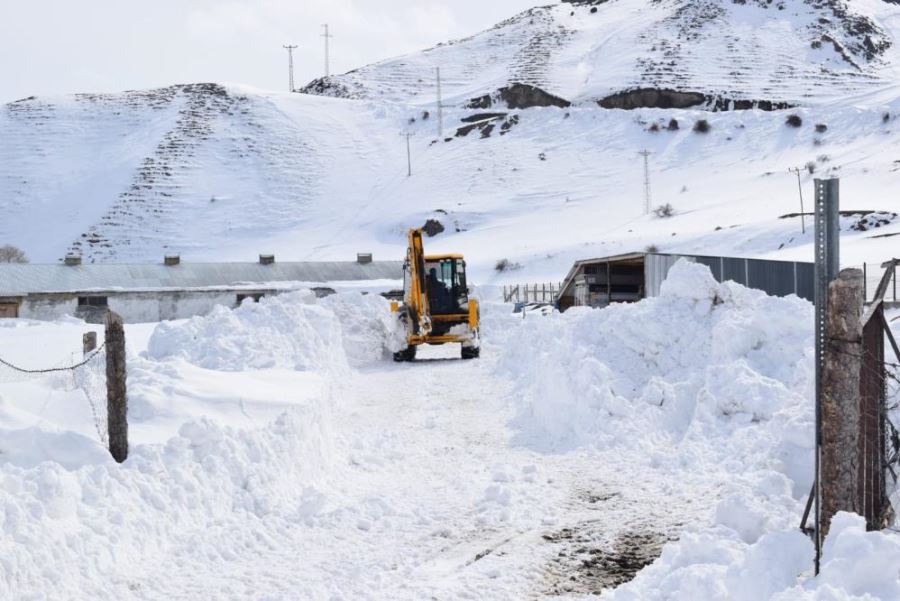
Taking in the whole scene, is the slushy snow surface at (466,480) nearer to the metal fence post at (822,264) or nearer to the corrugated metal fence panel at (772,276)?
the metal fence post at (822,264)

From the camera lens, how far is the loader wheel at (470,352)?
2344 cm

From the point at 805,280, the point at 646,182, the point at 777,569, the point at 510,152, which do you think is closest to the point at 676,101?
the point at 510,152

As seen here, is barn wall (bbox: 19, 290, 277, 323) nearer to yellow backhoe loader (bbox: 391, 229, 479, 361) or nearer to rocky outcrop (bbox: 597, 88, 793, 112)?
yellow backhoe loader (bbox: 391, 229, 479, 361)

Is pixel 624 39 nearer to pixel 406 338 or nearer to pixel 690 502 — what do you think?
pixel 406 338

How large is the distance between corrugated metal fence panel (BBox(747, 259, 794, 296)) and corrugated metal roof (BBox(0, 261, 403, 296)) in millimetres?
35875

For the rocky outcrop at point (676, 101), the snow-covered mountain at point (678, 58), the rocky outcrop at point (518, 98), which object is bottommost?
the rocky outcrop at point (676, 101)

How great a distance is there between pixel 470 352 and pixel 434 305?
65.1 inches

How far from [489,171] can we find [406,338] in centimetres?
6275

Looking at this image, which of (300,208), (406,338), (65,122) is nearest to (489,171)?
(300,208)

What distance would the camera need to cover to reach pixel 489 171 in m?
84.0

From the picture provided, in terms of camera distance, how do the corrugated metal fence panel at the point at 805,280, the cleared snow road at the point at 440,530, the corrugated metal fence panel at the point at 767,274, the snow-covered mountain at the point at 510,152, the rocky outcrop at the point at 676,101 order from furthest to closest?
1. the rocky outcrop at the point at 676,101
2. the snow-covered mountain at the point at 510,152
3. the corrugated metal fence panel at the point at 767,274
4. the corrugated metal fence panel at the point at 805,280
5. the cleared snow road at the point at 440,530

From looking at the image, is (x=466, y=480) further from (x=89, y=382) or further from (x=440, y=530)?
(x=89, y=382)

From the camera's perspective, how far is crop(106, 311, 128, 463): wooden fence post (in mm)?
7863

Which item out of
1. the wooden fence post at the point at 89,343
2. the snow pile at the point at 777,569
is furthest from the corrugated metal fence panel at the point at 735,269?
the snow pile at the point at 777,569
